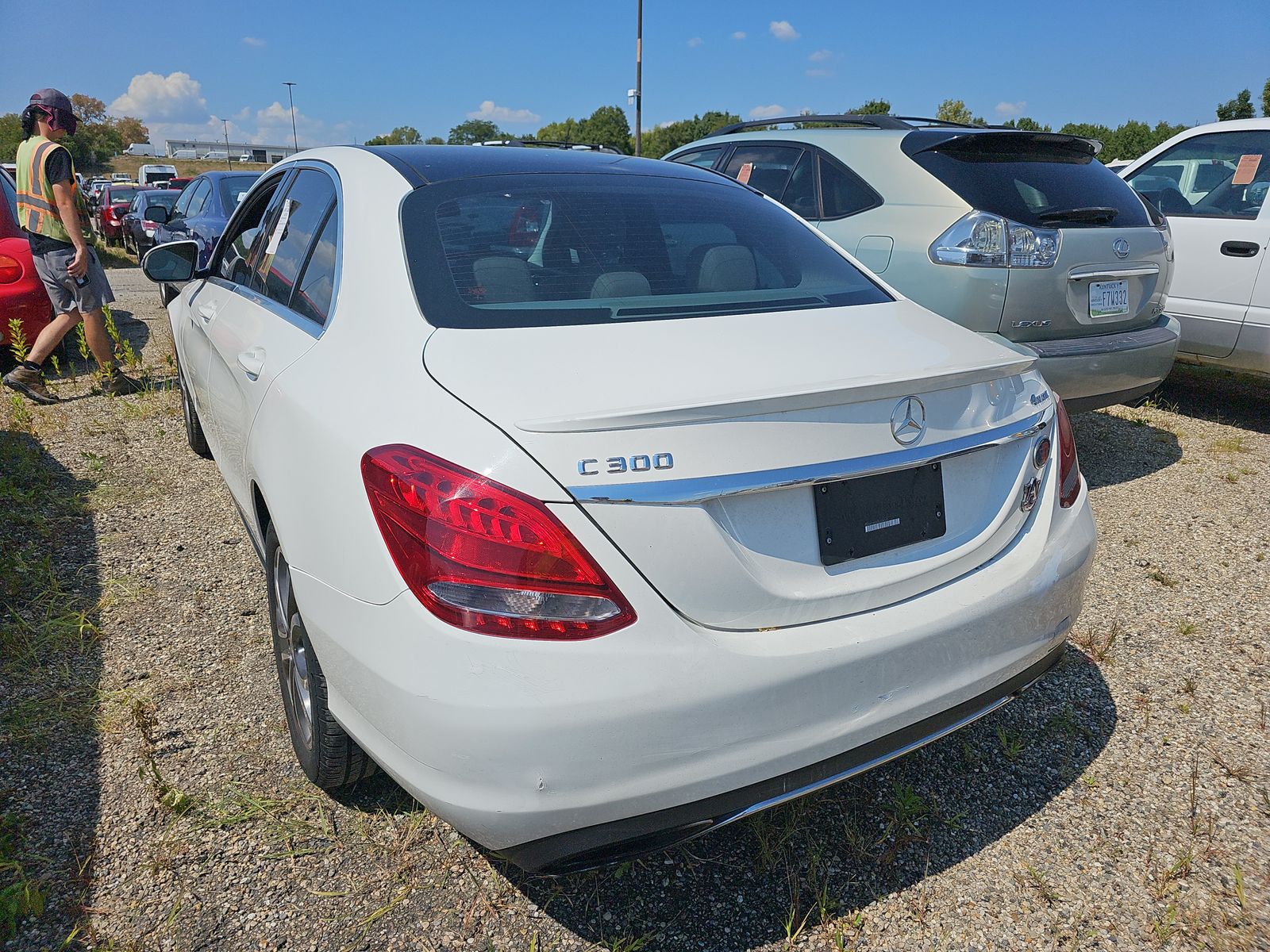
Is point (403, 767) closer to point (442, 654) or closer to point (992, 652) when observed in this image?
point (442, 654)

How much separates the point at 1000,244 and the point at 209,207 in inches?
315

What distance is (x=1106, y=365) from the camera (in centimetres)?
424

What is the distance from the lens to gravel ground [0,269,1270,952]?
1.93 m

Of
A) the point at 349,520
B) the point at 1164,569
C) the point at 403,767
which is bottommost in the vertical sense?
the point at 1164,569

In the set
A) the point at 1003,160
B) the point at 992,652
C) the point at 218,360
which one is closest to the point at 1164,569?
the point at 1003,160

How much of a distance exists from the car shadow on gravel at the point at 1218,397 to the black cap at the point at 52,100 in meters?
7.80

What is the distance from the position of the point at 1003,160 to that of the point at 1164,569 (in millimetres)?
2044

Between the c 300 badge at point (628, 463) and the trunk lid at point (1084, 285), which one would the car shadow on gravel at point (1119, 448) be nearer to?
the trunk lid at point (1084, 285)

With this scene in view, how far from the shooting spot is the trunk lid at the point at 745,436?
5.07 ft

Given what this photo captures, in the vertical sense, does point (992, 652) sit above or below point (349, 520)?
below

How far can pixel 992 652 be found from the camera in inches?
74.9

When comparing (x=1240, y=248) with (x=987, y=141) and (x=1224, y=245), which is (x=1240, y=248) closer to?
(x=1224, y=245)

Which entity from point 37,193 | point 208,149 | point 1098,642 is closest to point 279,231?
point 1098,642

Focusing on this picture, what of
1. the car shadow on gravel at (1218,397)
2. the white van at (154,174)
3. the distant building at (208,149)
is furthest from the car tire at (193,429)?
the distant building at (208,149)
